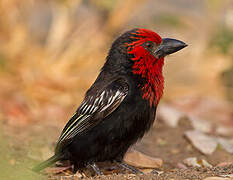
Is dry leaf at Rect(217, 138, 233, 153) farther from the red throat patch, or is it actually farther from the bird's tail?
the bird's tail

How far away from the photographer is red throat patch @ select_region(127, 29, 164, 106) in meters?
3.93

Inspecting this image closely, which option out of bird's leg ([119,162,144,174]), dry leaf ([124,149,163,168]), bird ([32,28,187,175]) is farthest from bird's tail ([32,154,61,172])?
dry leaf ([124,149,163,168])

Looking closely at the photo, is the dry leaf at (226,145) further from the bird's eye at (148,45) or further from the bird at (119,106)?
the bird's eye at (148,45)

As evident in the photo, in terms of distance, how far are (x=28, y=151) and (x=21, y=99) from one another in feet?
8.65

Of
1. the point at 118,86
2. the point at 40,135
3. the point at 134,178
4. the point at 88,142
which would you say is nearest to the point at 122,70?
the point at 118,86

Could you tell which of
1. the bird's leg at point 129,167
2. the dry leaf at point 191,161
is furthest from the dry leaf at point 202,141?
the bird's leg at point 129,167

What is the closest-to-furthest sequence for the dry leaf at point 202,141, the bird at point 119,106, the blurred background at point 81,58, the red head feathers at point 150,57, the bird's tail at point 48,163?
1. the bird at point 119,106
2. the red head feathers at point 150,57
3. the bird's tail at point 48,163
4. the dry leaf at point 202,141
5. the blurred background at point 81,58

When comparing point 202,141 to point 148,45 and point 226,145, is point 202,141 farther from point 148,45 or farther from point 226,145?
point 148,45

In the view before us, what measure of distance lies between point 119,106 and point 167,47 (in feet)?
2.43

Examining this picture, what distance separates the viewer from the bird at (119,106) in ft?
12.6

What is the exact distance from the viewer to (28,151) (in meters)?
4.72

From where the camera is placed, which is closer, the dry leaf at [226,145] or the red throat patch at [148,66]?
the red throat patch at [148,66]

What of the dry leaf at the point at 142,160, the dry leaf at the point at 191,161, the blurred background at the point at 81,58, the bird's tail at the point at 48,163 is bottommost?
the dry leaf at the point at 191,161

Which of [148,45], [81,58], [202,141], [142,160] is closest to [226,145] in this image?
[202,141]
